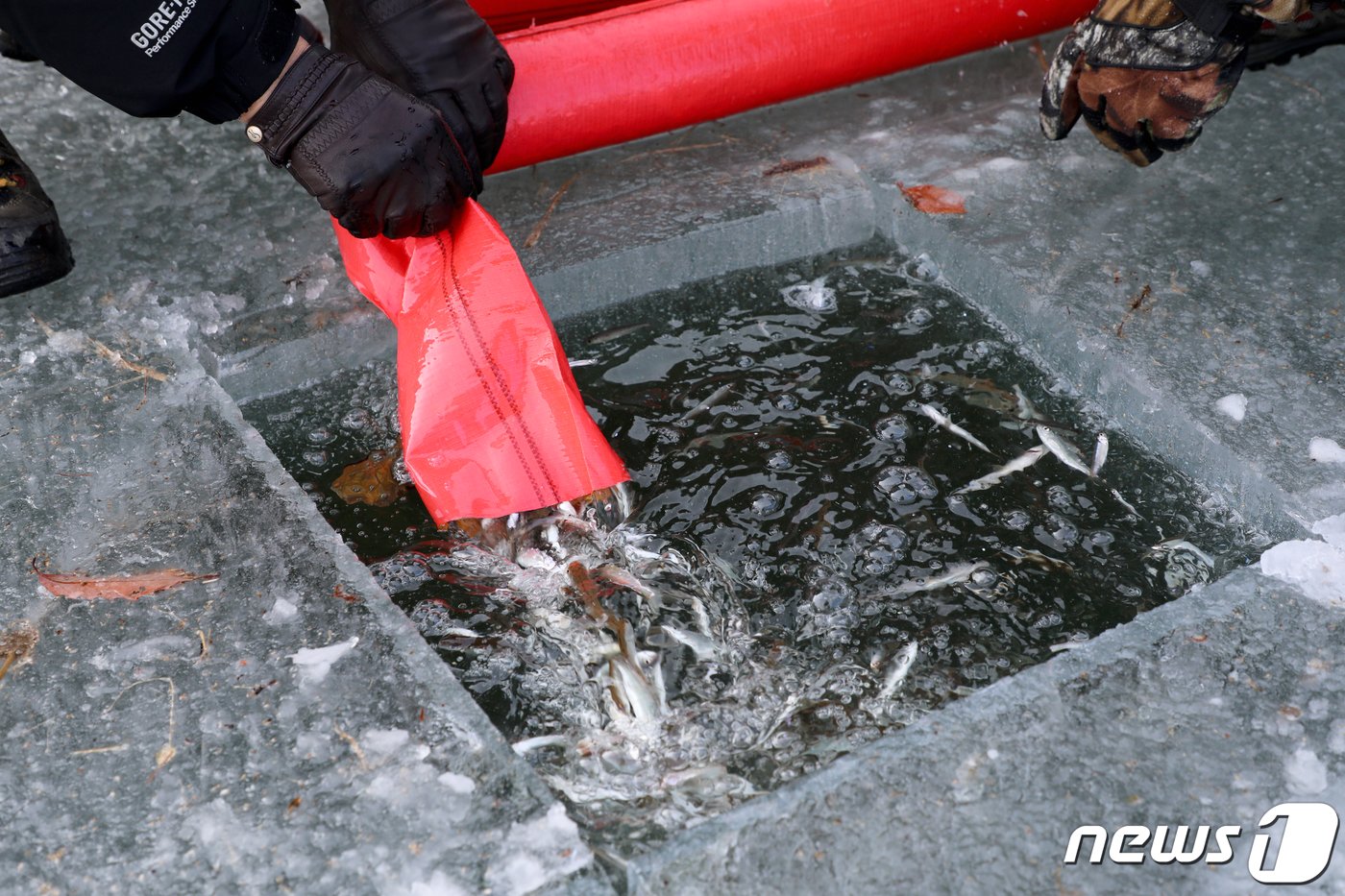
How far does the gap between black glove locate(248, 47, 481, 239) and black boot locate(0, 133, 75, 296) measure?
0.55 meters

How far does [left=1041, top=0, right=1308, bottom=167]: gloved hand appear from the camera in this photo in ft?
6.70

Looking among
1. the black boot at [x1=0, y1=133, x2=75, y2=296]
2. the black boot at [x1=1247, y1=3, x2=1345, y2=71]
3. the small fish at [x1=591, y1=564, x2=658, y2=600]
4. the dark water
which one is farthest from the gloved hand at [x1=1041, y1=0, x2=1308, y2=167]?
the black boot at [x1=0, y1=133, x2=75, y2=296]

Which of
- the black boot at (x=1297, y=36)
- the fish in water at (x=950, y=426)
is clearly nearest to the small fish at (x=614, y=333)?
the fish in water at (x=950, y=426)

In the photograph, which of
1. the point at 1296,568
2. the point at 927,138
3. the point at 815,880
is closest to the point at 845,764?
the point at 815,880

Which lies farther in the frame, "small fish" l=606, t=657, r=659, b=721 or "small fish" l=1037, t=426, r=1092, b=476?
"small fish" l=1037, t=426, r=1092, b=476

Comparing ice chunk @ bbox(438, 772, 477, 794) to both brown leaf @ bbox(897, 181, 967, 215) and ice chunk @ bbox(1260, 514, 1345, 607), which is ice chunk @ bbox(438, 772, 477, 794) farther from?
brown leaf @ bbox(897, 181, 967, 215)

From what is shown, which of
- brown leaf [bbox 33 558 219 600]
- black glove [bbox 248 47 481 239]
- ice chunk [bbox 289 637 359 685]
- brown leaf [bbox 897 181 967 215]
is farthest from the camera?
brown leaf [bbox 897 181 967 215]

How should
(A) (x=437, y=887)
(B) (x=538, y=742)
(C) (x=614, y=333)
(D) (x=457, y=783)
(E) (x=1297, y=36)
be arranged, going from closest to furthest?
(A) (x=437, y=887) → (D) (x=457, y=783) → (B) (x=538, y=742) → (C) (x=614, y=333) → (E) (x=1297, y=36)

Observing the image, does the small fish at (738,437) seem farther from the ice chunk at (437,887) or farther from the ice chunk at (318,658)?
the ice chunk at (437,887)

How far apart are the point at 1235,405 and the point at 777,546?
0.82 metres

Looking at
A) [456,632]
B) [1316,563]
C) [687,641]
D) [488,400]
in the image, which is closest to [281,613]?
[456,632]

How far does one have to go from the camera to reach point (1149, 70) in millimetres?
2092

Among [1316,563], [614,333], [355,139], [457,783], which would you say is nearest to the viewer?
[457,783]

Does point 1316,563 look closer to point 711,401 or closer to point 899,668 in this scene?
point 899,668
